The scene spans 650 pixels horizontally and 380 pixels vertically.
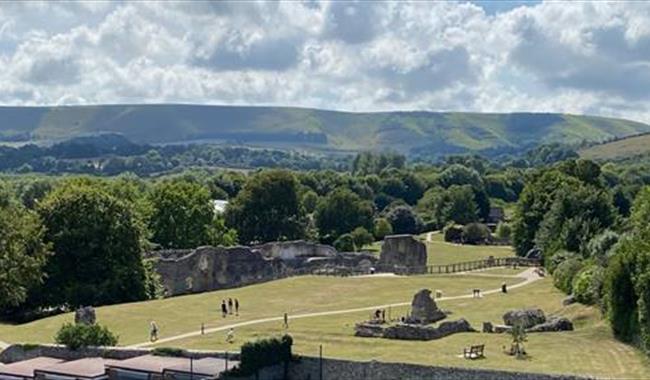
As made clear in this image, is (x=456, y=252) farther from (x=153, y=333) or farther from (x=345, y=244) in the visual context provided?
(x=153, y=333)

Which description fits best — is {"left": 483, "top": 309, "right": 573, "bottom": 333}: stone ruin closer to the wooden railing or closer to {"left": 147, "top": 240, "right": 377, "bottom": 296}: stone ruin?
the wooden railing

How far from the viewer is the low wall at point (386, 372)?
111 ft

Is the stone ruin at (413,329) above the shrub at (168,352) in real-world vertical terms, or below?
above

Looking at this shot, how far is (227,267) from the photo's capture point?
72188 millimetres

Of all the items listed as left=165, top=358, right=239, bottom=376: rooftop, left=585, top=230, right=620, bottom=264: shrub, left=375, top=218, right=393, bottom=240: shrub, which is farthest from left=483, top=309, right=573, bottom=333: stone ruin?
left=375, top=218, right=393, bottom=240: shrub

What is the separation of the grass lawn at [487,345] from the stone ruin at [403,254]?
24611mm

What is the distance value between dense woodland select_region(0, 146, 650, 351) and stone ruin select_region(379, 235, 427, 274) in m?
9.64

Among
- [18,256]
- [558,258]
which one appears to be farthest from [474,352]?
[558,258]

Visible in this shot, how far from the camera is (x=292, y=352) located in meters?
39.0

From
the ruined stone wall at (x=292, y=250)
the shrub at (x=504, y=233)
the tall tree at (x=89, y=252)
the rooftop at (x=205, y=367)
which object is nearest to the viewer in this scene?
the rooftop at (x=205, y=367)

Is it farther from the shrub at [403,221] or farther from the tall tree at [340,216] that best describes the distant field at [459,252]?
the shrub at [403,221]

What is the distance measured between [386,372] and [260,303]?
22554 millimetres

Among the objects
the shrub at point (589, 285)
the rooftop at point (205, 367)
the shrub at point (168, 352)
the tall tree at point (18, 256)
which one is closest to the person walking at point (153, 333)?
the shrub at point (168, 352)

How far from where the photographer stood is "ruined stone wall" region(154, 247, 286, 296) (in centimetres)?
7069
